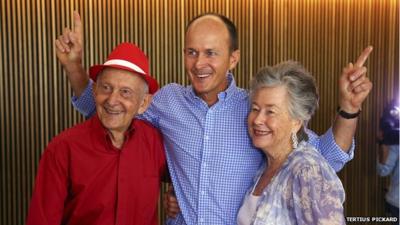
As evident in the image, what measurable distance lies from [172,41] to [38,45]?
1314 mm

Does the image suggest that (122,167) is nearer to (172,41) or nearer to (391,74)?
(172,41)

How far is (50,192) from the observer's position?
2.02 meters

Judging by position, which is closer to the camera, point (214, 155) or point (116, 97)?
point (116, 97)

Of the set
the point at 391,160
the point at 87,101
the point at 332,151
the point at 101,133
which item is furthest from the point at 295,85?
the point at 391,160

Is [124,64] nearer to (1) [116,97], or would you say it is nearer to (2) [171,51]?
(1) [116,97]

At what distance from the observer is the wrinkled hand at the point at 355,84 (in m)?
2.07

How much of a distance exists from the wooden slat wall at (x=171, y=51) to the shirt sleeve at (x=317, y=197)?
10.9 ft

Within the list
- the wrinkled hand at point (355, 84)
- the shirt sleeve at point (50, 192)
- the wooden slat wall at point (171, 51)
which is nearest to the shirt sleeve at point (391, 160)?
the wooden slat wall at point (171, 51)

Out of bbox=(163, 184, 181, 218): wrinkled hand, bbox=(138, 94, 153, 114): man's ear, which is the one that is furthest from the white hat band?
bbox=(163, 184, 181, 218): wrinkled hand

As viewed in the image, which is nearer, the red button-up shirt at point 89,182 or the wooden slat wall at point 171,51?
the red button-up shirt at point 89,182

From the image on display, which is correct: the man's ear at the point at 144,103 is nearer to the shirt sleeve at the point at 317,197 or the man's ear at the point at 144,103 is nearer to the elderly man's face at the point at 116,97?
the elderly man's face at the point at 116,97

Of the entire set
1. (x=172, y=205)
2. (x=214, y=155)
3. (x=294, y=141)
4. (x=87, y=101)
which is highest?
(x=87, y=101)

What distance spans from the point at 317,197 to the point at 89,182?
960mm

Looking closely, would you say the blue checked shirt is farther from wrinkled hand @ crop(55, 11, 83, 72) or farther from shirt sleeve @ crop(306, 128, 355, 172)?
wrinkled hand @ crop(55, 11, 83, 72)
